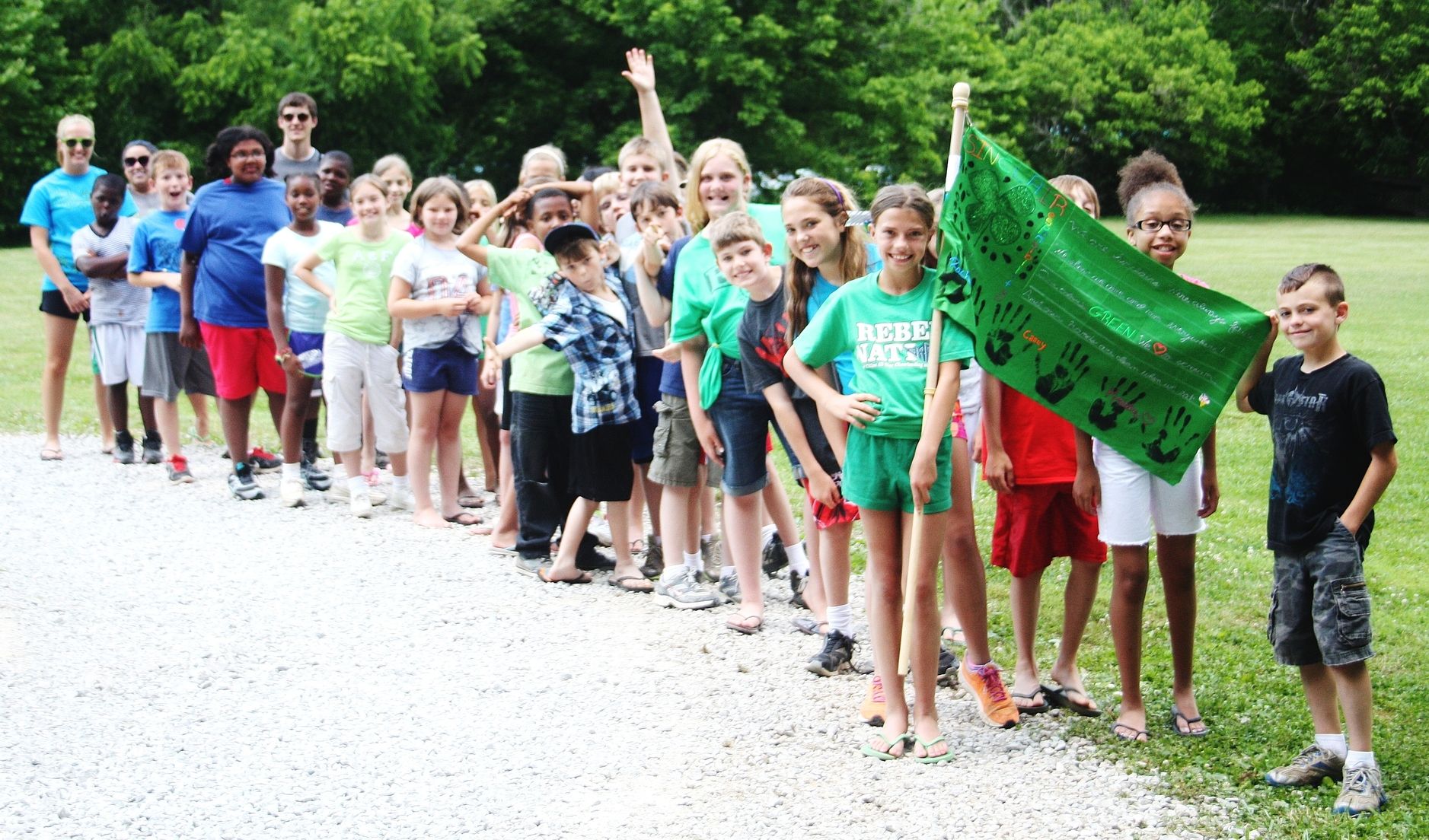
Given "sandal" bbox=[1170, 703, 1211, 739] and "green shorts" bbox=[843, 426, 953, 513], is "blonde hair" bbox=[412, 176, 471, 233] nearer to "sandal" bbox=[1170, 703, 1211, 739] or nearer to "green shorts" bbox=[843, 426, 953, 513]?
"green shorts" bbox=[843, 426, 953, 513]

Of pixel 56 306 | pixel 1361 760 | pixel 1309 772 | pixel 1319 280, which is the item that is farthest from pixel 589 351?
pixel 56 306

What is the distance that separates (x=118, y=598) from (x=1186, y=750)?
4.91 metres

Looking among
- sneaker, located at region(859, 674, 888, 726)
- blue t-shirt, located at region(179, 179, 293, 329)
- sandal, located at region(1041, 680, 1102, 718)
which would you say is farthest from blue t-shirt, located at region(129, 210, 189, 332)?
sandal, located at region(1041, 680, 1102, 718)

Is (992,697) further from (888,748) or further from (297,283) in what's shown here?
(297,283)

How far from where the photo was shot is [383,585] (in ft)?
23.4

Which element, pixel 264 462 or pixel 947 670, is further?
pixel 264 462

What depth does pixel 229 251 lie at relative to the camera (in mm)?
9156

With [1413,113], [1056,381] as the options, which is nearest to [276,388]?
[1056,381]

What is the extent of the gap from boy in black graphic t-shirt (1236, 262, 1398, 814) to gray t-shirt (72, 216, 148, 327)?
809cm

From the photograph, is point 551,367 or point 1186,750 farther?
point 551,367

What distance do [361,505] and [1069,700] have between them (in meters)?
4.77

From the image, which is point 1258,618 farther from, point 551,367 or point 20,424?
point 20,424

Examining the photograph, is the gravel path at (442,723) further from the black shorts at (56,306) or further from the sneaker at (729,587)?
the black shorts at (56,306)

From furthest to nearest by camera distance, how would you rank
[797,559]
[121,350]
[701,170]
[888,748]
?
[121,350] < [797,559] < [701,170] < [888,748]
